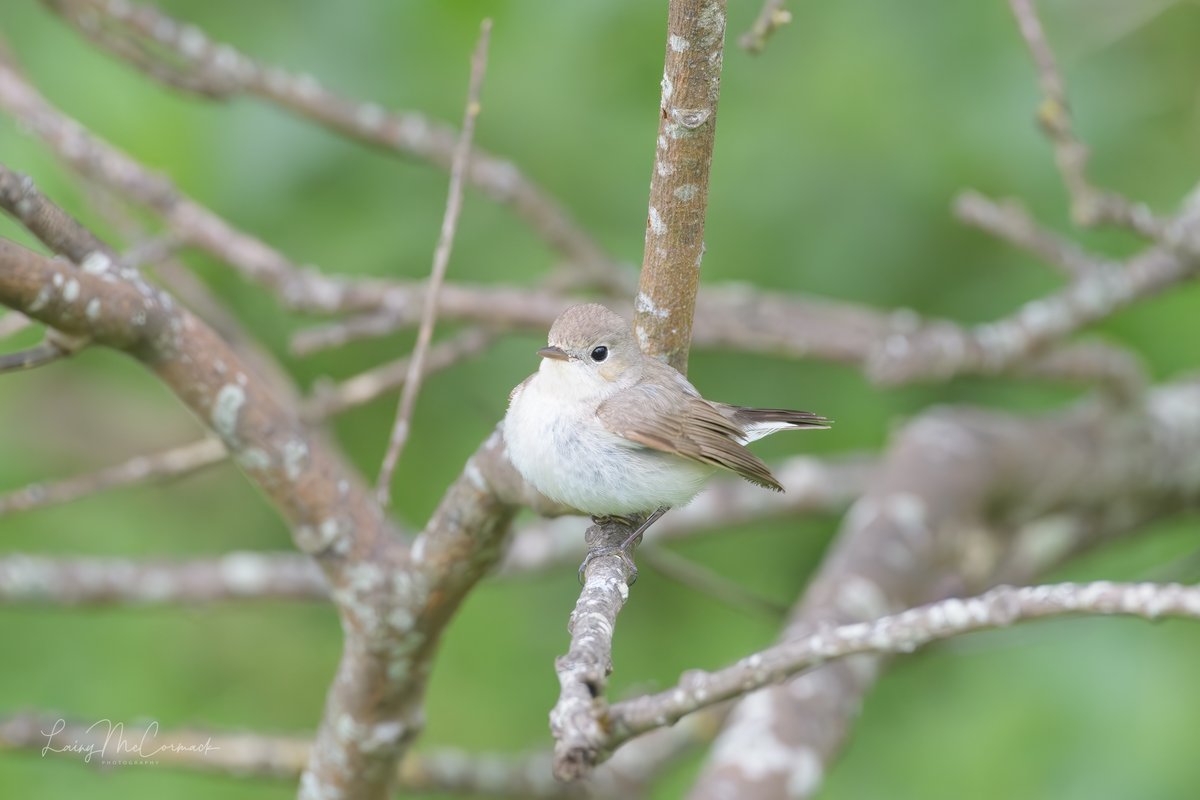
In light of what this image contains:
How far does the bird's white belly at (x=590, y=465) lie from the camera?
2.60m

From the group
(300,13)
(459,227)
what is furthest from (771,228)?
(300,13)

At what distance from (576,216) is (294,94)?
1.37 m

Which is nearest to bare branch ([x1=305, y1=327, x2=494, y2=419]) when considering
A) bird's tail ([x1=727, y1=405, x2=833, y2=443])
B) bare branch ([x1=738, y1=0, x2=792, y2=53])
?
bird's tail ([x1=727, y1=405, x2=833, y2=443])

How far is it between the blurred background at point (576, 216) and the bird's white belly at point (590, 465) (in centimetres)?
169

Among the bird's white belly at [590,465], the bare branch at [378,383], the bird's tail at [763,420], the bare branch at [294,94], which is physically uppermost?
the bare branch at [294,94]

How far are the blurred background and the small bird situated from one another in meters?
1.55

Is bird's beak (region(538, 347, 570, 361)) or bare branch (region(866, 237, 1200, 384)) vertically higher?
bare branch (region(866, 237, 1200, 384))

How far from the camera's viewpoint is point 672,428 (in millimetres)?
2889

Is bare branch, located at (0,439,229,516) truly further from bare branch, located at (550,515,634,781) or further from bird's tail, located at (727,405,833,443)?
bare branch, located at (550,515,634,781)

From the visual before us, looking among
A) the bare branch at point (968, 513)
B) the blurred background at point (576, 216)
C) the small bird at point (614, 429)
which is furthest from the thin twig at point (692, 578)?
the blurred background at point (576, 216)

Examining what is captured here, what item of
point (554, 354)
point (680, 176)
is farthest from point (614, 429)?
point (680, 176)

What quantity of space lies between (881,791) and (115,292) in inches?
116

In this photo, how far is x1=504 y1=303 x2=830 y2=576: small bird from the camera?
2.69 meters

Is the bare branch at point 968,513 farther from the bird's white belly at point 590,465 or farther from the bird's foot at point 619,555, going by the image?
the bird's foot at point 619,555
